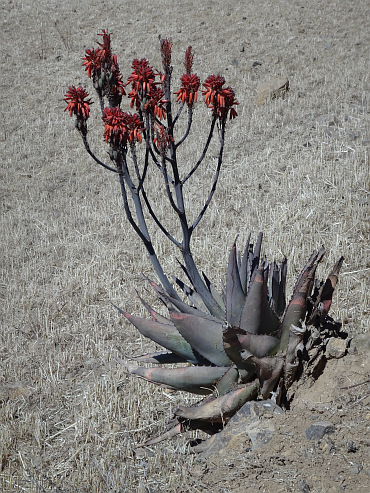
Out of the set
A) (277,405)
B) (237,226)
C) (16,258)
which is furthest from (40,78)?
(277,405)

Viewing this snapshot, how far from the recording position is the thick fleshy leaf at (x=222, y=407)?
9.37 feet

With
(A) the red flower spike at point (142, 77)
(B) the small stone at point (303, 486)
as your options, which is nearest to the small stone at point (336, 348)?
(B) the small stone at point (303, 486)

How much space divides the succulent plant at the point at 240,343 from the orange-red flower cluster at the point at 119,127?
0.95 metres

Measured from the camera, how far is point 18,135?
1401 cm

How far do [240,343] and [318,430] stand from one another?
0.58 metres

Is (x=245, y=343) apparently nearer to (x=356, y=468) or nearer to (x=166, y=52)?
(x=356, y=468)

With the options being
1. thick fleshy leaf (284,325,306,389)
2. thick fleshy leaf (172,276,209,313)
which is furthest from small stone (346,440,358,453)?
thick fleshy leaf (172,276,209,313)

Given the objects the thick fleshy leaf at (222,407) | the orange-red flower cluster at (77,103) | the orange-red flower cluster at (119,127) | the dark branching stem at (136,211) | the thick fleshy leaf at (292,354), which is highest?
the orange-red flower cluster at (77,103)

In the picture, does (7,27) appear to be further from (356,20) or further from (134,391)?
(134,391)

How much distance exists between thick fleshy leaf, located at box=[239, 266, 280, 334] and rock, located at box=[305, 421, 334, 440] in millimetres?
620

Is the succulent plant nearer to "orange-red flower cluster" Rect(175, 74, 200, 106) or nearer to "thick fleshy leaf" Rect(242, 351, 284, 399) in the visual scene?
"thick fleshy leaf" Rect(242, 351, 284, 399)

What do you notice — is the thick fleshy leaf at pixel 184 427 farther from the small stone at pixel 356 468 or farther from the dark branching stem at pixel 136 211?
the small stone at pixel 356 468

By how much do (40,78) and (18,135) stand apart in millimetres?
4476

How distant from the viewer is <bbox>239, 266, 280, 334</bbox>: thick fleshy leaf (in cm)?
279
